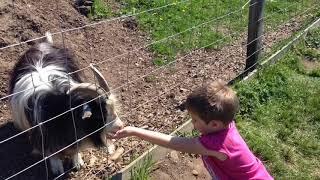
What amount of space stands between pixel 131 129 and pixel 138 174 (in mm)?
980

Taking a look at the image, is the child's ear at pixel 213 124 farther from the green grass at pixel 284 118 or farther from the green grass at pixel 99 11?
the green grass at pixel 99 11

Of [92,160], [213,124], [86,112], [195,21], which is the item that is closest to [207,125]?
[213,124]

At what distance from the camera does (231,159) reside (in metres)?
3.25

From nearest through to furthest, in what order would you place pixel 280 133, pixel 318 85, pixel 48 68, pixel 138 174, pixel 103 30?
pixel 138 174
pixel 48 68
pixel 280 133
pixel 318 85
pixel 103 30

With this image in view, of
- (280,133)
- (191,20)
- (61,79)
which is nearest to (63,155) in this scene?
(61,79)

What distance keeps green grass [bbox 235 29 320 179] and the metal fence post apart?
194 mm

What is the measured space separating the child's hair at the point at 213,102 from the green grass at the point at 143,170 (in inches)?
50.4

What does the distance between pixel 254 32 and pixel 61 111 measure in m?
2.65

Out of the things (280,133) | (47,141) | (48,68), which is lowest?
(280,133)

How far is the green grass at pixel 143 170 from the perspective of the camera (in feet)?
13.9

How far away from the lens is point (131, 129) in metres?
3.38

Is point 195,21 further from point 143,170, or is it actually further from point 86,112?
point 86,112

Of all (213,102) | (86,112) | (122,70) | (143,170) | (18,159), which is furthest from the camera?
(122,70)

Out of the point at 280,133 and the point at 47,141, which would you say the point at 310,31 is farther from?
the point at 47,141
